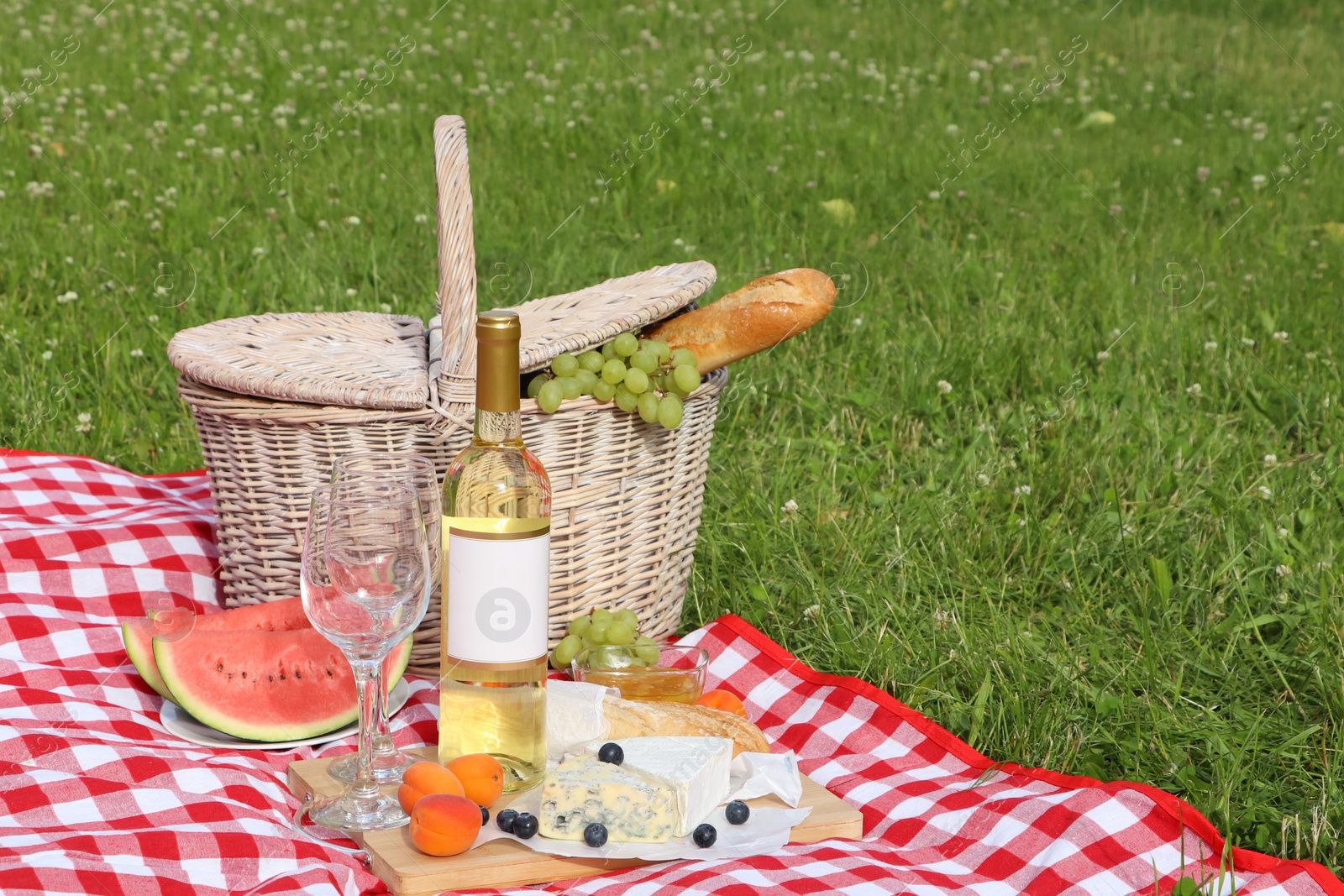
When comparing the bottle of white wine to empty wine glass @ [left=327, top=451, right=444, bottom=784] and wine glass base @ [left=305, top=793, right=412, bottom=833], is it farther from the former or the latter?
wine glass base @ [left=305, top=793, right=412, bottom=833]

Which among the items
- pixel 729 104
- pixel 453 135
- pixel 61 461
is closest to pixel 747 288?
pixel 453 135

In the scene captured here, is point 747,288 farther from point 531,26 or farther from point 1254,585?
point 531,26

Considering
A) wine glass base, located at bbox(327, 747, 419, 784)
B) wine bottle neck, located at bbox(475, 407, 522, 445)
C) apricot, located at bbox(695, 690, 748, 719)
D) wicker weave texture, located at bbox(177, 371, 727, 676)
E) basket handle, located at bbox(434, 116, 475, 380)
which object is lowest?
apricot, located at bbox(695, 690, 748, 719)

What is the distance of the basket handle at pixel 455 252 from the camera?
2.51 meters

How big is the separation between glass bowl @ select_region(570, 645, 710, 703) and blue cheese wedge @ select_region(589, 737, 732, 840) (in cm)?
37

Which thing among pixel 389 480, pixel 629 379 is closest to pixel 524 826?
pixel 389 480

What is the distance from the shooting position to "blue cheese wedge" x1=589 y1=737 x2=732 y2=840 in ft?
6.93

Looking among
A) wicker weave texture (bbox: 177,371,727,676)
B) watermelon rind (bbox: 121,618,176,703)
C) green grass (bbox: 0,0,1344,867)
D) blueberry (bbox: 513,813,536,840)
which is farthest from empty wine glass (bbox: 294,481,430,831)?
green grass (bbox: 0,0,1344,867)

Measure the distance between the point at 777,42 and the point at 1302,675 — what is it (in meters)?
6.17

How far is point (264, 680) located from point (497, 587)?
0.66 m

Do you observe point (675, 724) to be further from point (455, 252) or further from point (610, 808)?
point (455, 252)

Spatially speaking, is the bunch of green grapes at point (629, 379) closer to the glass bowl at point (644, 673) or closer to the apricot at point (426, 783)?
the glass bowl at point (644, 673)

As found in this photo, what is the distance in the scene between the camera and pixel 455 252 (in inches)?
98.9

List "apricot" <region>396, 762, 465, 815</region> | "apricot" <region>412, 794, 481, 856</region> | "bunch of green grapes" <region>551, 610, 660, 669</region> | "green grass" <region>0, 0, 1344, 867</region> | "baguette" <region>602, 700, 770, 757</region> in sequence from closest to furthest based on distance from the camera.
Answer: "apricot" <region>412, 794, 481, 856</region> → "apricot" <region>396, 762, 465, 815</region> → "baguette" <region>602, 700, 770, 757</region> → "bunch of green grapes" <region>551, 610, 660, 669</region> → "green grass" <region>0, 0, 1344, 867</region>
